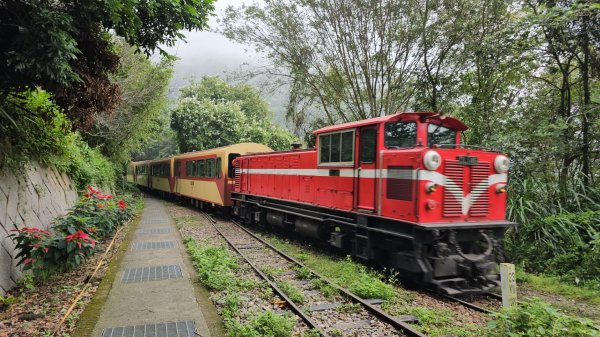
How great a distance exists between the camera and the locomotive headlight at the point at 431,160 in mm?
6211

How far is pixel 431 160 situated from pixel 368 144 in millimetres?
1565

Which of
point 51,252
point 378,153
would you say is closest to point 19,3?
point 51,252

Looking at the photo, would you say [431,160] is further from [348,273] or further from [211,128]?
[211,128]

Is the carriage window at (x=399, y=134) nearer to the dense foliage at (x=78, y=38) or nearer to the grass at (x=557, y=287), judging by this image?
the grass at (x=557, y=287)

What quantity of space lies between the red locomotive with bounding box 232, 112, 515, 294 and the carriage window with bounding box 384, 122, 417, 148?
0.02m

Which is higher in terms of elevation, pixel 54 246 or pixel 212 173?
pixel 212 173

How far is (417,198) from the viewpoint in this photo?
248 inches

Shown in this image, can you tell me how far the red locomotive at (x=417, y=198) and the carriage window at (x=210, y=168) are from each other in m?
8.64

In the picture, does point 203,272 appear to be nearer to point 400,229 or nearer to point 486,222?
point 400,229

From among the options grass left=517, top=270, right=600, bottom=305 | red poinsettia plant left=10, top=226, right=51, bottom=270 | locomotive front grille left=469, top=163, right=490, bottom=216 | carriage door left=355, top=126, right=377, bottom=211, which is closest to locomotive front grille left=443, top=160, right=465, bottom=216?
locomotive front grille left=469, top=163, right=490, bottom=216

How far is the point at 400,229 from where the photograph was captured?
6.68 metres

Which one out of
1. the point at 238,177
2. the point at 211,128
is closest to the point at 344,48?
the point at 238,177

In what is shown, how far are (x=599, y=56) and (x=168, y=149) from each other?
46341 millimetres

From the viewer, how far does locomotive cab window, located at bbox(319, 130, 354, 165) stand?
8.04m
